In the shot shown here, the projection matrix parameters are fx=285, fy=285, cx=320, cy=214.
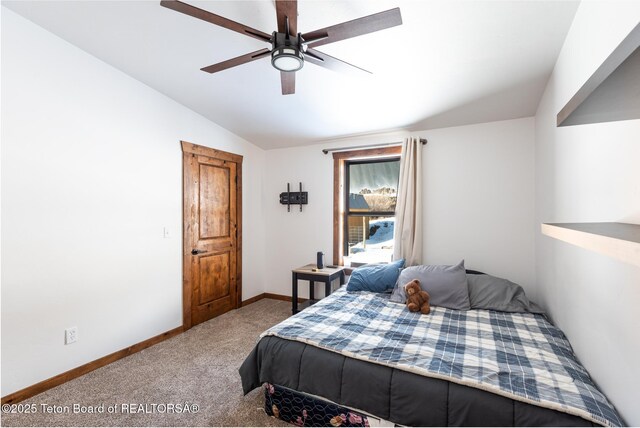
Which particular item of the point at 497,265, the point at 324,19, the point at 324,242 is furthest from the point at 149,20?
the point at 497,265

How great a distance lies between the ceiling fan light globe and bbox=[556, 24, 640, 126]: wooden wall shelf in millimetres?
1368

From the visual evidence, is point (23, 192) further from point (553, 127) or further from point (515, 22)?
point (553, 127)

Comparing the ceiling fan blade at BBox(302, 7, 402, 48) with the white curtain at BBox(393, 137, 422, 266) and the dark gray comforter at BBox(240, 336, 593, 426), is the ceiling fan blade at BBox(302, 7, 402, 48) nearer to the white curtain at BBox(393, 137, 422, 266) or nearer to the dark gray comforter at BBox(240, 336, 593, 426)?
the dark gray comforter at BBox(240, 336, 593, 426)

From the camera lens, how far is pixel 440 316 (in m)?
2.45

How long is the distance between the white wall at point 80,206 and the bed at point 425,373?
163 cm

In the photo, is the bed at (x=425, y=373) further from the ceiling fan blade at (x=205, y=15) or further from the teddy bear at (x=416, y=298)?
the ceiling fan blade at (x=205, y=15)

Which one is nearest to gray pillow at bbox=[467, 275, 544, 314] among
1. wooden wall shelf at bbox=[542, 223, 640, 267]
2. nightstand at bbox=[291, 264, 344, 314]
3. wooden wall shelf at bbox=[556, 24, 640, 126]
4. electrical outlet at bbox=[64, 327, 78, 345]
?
nightstand at bbox=[291, 264, 344, 314]

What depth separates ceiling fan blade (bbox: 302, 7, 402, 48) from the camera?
141 cm

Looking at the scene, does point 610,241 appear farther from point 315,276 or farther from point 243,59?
point 315,276

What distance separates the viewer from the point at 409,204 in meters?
3.43

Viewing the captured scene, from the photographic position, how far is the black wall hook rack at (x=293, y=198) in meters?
4.26

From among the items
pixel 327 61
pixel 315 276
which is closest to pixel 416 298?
pixel 315 276

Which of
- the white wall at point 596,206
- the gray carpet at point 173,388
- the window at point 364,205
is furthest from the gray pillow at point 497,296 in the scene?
the gray carpet at point 173,388

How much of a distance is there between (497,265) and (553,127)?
1.55m
